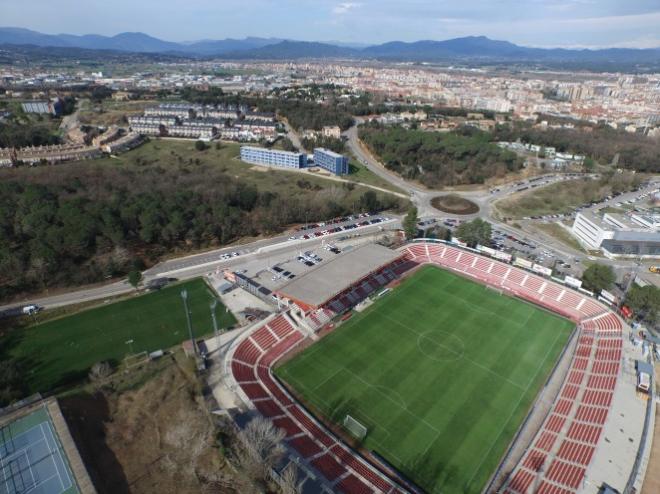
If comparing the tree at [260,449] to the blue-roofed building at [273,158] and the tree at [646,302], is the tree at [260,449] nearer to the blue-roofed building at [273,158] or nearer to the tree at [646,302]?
the tree at [646,302]

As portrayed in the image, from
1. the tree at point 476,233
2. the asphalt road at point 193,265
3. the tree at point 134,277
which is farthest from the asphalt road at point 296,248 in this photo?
the tree at point 476,233

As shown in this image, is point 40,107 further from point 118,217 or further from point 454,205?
point 454,205

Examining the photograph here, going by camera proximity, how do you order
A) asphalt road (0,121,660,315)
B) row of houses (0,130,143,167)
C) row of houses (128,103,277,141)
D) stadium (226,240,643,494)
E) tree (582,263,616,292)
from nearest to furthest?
stadium (226,240,643,494) → asphalt road (0,121,660,315) → tree (582,263,616,292) → row of houses (0,130,143,167) → row of houses (128,103,277,141)

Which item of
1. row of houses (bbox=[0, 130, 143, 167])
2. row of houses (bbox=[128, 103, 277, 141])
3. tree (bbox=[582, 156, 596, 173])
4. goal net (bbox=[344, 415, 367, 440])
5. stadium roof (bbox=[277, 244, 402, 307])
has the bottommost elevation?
goal net (bbox=[344, 415, 367, 440])

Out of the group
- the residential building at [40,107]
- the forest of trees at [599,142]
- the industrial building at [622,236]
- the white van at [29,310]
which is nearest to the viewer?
the white van at [29,310]

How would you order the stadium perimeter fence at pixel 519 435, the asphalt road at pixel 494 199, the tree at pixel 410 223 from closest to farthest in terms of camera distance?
the stadium perimeter fence at pixel 519 435 < the tree at pixel 410 223 < the asphalt road at pixel 494 199

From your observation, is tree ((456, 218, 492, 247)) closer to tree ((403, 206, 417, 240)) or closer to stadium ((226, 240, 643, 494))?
tree ((403, 206, 417, 240))

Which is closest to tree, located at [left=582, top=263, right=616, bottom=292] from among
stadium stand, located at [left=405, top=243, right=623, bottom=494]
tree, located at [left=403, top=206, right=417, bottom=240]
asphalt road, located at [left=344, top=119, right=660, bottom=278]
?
stadium stand, located at [left=405, top=243, right=623, bottom=494]
